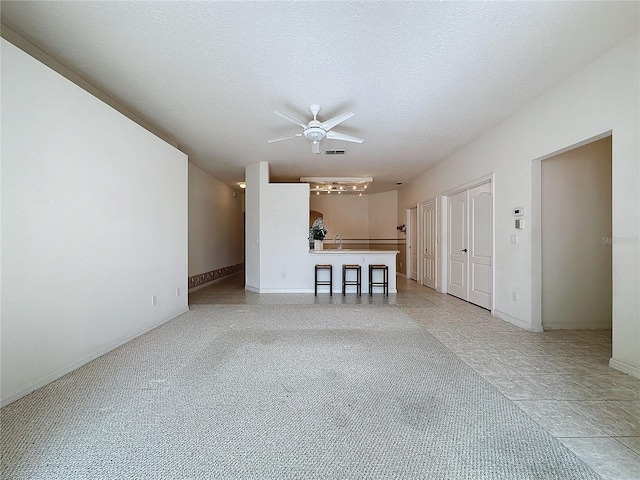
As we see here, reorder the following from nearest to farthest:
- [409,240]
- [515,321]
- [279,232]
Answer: [515,321]
[279,232]
[409,240]

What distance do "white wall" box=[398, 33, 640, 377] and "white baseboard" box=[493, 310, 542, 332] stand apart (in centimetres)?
1

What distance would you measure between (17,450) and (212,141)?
4.41 m

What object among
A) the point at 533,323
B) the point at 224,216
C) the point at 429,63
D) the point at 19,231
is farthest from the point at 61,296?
the point at 224,216

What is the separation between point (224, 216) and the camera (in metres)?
8.54

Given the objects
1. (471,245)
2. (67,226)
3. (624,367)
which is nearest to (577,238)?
(471,245)

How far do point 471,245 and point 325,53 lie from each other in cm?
413

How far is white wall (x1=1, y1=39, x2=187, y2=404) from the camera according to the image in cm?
206

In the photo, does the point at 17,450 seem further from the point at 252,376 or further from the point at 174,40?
the point at 174,40

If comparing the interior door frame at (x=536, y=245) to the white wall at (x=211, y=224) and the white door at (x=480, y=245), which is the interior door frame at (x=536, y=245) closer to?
the white door at (x=480, y=245)

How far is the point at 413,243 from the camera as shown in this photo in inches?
325

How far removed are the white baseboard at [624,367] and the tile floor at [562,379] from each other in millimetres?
51

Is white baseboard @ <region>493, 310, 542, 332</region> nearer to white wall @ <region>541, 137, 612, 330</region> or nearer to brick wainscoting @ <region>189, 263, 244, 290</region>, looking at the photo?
white wall @ <region>541, 137, 612, 330</region>

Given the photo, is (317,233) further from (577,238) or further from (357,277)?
(577,238)

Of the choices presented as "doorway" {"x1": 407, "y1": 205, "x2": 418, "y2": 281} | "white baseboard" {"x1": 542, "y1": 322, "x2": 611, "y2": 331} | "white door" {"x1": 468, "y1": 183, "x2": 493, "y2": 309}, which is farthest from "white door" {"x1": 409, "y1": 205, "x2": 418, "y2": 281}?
"white baseboard" {"x1": 542, "y1": 322, "x2": 611, "y2": 331}
